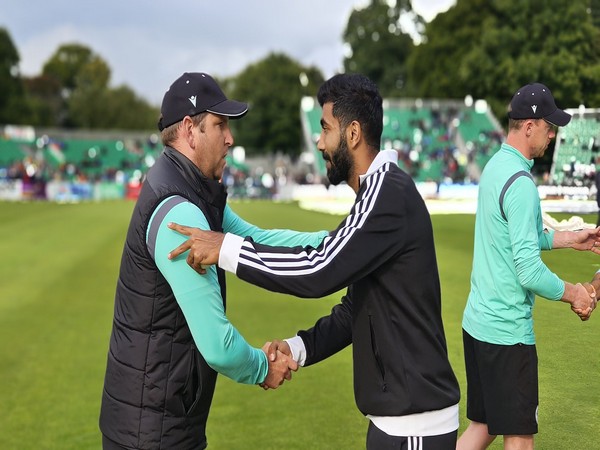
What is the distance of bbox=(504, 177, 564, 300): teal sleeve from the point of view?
398cm

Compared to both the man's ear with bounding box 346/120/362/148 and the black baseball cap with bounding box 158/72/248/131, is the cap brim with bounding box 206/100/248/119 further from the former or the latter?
the man's ear with bounding box 346/120/362/148

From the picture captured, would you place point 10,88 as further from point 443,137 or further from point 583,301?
point 583,301

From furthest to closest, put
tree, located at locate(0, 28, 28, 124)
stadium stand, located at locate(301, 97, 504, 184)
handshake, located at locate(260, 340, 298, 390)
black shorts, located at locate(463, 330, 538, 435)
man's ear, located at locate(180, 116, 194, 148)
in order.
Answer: tree, located at locate(0, 28, 28, 124)
stadium stand, located at locate(301, 97, 504, 184)
black shorts, located at locate(463, 330, 538, 435)
handshake, located at locate(260, 340, 298, 390)
man's ear, located at locate(180, 116, 194, 148)

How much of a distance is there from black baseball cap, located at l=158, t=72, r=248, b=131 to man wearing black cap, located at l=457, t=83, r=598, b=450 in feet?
4.89

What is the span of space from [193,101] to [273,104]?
85861 millimetres

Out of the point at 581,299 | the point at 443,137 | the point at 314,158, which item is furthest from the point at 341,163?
the point at 314,158

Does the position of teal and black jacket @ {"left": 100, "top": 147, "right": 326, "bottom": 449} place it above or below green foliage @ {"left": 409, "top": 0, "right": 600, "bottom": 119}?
below

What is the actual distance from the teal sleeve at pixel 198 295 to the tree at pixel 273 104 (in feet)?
260

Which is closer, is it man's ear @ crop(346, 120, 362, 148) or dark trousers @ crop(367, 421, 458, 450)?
dark trousers @ crop(367, 421, 458, 450)

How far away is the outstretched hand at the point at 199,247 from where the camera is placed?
3.44 m

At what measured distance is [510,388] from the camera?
14.0ft

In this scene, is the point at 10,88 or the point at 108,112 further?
the point at 108,112

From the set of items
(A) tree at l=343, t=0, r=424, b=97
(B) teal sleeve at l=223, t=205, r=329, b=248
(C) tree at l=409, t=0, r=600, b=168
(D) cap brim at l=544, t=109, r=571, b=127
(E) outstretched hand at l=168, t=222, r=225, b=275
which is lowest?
(B) teal sleeve at l=223, t=205, r=329, b=248

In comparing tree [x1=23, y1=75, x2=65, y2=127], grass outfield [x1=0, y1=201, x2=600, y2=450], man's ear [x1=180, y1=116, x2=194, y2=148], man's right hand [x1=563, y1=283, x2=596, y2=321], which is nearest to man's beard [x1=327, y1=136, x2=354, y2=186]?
man's ear [x1=180, y1=116, x2=194, y2=148]
